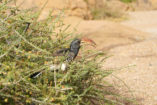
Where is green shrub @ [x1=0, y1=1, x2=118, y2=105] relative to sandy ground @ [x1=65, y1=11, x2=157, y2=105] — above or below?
above

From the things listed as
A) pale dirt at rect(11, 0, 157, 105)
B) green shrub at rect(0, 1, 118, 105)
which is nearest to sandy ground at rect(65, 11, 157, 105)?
pale dirt at rect(11, 0, 157, 105)

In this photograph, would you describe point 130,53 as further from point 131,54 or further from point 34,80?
point 34,80

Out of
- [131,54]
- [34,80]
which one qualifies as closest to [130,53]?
[131,54]

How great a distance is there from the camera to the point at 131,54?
602 cm

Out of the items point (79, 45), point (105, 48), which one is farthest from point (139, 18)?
point (79, 45)

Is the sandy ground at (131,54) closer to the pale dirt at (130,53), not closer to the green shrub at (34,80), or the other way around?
the pale dirt at (130,53)

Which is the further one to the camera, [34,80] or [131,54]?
[131,54]

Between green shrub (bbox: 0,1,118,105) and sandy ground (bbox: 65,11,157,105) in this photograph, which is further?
sandy ground (bbox: 65,11,157,105)

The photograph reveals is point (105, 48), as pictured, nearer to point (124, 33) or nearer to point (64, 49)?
point (124, 33)

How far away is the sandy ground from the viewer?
12.6 feet

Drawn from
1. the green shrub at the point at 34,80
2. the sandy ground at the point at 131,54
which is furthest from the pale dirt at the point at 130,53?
the green shrub at the point at 34,80

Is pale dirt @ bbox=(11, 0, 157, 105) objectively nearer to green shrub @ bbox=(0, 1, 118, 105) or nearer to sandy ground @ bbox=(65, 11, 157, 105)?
sandy ground @ bbox=(65, 11, 157, 105)

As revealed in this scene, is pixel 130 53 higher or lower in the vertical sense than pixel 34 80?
lower

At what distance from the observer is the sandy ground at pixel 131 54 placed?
12.6 ft
